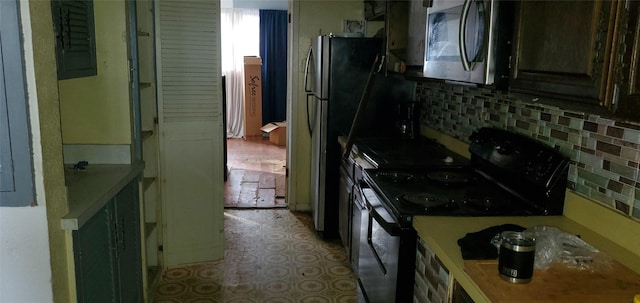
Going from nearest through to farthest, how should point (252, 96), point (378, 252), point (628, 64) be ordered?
point (628, 64), point (378, 252), point (252, 96)

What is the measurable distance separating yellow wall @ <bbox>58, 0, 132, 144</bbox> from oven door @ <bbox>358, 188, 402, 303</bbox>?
1.23 m

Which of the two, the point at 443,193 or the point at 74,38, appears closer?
the point at 74,38

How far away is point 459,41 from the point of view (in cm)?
175

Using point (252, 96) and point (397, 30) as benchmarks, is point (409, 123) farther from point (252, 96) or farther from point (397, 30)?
point (252, 96)

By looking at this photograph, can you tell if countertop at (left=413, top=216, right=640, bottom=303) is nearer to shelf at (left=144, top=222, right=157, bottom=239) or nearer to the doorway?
shelf at (left=144, top=222, right=157, bottom=239)

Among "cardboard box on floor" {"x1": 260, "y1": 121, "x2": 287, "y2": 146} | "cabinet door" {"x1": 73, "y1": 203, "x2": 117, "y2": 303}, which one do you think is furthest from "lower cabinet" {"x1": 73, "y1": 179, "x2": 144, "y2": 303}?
"cardboard box on floor" {"x1": 260, "y1": 121, "x2": 287, "y2": 146}

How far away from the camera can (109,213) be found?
1989 mm

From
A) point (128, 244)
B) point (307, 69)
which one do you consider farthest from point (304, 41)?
→ point (128, 244)

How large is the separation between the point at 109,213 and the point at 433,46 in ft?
5.16

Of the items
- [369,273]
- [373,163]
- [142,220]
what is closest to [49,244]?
[142,220]

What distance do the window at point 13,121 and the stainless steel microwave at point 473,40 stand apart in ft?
4.57

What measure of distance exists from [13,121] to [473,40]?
151cm

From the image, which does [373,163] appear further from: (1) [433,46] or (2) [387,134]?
(2) [387,134]

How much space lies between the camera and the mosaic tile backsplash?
149 cm
